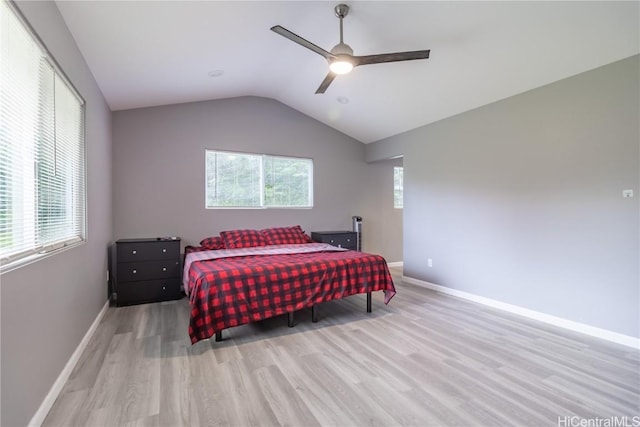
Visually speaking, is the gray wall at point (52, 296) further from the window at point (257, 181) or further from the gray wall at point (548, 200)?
the gray wall at point (548, 200)

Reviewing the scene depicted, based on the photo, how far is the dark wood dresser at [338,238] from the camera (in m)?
5.09

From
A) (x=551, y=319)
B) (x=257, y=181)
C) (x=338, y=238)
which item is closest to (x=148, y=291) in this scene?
(x=257, y=181)

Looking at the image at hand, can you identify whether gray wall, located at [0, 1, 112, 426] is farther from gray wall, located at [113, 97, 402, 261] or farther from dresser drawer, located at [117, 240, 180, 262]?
gray wall, located at [113, 97, 402, 261]

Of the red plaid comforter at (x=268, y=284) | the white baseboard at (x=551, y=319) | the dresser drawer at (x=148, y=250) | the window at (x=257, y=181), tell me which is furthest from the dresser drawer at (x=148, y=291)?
the white baseboard at (x=551, y=319)

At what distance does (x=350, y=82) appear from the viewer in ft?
13.0

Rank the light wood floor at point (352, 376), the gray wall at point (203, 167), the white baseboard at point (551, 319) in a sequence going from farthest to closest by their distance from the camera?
1. the gray wall at point (203, 167)
2. the white baseboard at point (551, 319)
3. the light wood floor at point (352, 376)

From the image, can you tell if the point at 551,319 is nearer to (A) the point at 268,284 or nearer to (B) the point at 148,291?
(A) the point at 268,284

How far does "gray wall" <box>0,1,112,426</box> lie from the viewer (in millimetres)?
1367

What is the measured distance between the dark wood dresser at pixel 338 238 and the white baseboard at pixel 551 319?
1.53 m

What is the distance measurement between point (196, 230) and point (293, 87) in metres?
2.57

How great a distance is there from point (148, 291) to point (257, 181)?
2.24 metres

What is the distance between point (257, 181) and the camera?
16.5 feet

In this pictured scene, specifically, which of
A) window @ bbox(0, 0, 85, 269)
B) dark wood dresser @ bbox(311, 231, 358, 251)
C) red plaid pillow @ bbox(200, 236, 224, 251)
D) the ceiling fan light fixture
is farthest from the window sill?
dark wood dresser @ bbox(311, 231, 358, 251)

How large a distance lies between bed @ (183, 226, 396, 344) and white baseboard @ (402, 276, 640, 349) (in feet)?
4.19
